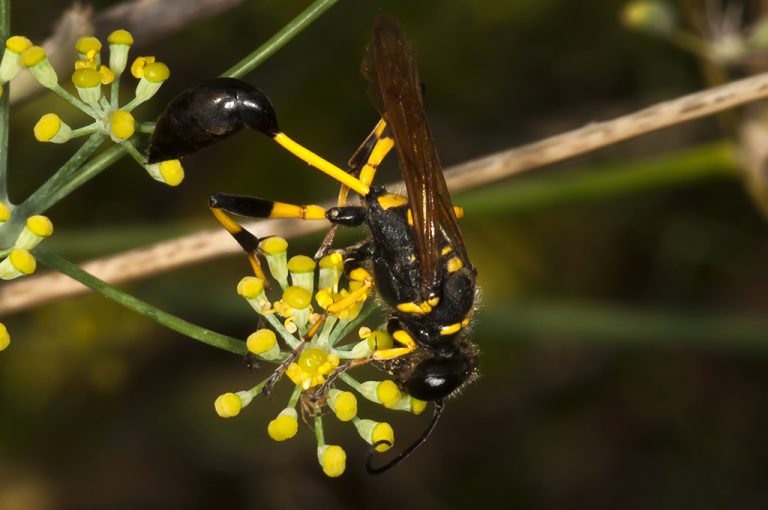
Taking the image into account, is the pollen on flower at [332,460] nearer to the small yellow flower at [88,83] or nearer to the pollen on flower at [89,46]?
the small yellow flower at [88,83]

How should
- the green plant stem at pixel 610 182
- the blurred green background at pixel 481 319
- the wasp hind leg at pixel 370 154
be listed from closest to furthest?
the wasp hind leg at pixel 370 154 < the green plant stem at pixel 610 182 < the blurred green background at pixel 481 319

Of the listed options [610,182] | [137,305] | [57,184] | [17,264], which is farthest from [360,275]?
[610,182]

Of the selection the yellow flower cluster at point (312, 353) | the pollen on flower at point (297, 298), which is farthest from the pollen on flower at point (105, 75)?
the pollen on flower at point (297, 298)

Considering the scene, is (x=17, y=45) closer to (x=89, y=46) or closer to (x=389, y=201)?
(x=89, y=46)

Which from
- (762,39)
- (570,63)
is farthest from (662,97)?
(762,39)

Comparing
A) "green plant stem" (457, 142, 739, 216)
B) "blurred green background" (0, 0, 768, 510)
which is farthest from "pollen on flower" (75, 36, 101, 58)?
"blurred green background" (0, 0, 768, 510)

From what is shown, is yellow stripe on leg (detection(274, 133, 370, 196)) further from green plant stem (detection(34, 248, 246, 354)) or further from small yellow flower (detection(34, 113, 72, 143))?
green plant stem (detection(34, 248, 246, 354))
